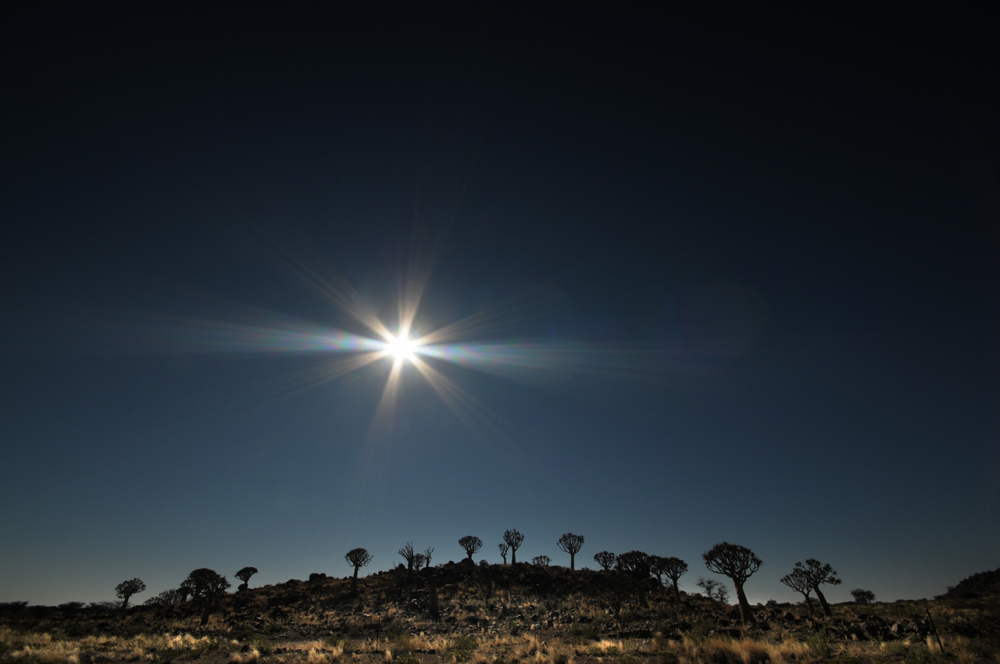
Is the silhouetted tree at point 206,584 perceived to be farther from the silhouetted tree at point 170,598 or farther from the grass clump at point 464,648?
the grass clump at point 464,648

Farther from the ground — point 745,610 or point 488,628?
point 745,610

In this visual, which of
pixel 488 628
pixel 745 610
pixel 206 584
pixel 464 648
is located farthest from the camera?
pixel 206 584

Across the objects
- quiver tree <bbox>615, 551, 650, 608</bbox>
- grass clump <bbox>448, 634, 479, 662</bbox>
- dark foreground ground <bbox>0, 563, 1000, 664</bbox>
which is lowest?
grass clump <bbox>448, 634, 479, 662</bbox>

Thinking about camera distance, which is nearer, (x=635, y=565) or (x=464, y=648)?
(x=464, y=648)

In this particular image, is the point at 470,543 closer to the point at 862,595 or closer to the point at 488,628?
the point at 488,628

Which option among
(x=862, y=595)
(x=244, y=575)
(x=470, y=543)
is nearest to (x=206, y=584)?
(x=244, y=575)

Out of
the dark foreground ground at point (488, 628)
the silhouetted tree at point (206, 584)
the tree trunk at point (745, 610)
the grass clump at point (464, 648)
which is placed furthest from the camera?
the silhouetted tree at point (206, 584)

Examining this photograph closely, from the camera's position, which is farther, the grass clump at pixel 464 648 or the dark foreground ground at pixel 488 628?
the grass clump at pixel 464 648

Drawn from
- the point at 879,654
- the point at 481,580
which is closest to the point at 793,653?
the point at 879,654

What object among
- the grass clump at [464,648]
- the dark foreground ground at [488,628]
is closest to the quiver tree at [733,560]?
the dark foreground ground at [488,628]

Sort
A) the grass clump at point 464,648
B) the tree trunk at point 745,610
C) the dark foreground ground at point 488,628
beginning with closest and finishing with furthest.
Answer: the dark foreground ground at point 488,628 < the grass clump at point 464,648 < the tree trunk at point 745,610

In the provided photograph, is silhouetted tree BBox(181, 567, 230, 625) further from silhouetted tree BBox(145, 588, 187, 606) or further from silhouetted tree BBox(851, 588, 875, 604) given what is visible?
silhouetted tree BBox(851, 588, 875, 604)

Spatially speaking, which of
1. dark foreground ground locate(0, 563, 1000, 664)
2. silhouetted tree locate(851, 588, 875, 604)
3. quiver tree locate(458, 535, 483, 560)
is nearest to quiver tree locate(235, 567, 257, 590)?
dark foreground ground locate(0, 563, 1000, 664)

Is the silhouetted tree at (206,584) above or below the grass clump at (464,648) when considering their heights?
above
